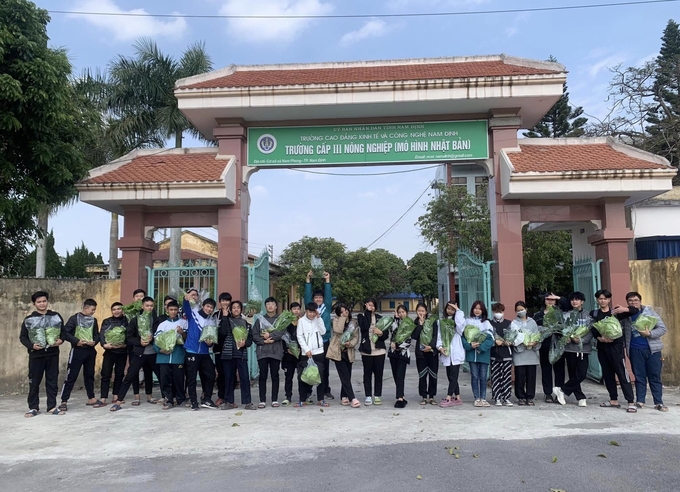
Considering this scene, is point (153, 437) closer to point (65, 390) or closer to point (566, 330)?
point (65, 390)

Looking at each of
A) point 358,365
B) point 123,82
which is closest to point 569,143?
point 358,365

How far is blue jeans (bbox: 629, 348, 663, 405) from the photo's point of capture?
668cm

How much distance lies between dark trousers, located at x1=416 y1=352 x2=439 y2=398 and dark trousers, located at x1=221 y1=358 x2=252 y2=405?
2.33 meters

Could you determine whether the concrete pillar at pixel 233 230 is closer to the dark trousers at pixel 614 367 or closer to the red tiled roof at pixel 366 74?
the red tiled roof at pixel 366 74

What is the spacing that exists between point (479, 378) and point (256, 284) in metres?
3.97

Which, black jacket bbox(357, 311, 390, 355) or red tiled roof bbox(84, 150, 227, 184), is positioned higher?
red tiled roof bbox(84, 150, 227, 184)

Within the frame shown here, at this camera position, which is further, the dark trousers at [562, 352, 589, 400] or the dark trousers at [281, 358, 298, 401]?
the dark trousers at [281, 358, 298, 401]

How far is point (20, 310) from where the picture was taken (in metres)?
8.69

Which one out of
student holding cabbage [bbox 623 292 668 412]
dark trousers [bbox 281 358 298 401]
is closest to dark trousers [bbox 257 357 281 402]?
dark trousers [bbox 281 358 298 401]

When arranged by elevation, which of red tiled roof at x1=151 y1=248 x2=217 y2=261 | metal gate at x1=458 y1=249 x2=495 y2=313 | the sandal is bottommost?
the sandal

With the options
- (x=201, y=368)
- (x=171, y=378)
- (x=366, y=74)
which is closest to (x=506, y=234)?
(x=366, y=74)

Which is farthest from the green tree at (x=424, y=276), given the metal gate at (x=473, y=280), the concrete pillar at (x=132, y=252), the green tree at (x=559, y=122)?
the concrete pillar at (x=132, y=252)

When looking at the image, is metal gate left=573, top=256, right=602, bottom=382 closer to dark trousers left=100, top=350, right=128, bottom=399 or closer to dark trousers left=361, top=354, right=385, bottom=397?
dark trousers left=361, top=354, right=385, bottom=397

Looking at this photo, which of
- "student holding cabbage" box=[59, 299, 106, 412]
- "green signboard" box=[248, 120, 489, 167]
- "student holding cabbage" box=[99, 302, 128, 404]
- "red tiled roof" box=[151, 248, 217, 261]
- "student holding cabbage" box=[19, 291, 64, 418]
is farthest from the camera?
"red tiled roof" box=[151, 248, 217, 261]
